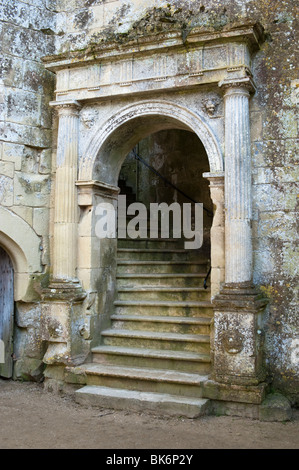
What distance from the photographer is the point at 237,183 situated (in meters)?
4.65

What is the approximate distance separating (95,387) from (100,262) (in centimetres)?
A: 148

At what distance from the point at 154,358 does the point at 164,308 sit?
769 mm

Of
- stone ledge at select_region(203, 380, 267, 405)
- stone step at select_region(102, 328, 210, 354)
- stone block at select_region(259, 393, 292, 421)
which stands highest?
stone step at select_region(102, 328, 210, 354)

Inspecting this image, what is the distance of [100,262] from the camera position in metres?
5.67

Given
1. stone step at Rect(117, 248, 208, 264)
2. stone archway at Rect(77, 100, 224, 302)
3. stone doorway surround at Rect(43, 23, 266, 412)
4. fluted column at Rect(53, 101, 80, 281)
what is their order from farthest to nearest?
1. stone step at Rect(117, 248, 208, 264)
2. fluted column at Rect(53, 101, 80, 281)
3. stone archway at Rect(77, 100, 224, 302)
4. stone doorway surround at Rect(43, 23, 266, 412)

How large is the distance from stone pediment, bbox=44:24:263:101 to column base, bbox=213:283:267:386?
2238 mm

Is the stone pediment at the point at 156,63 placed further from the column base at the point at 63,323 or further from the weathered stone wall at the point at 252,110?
the column base at the point at 63,323

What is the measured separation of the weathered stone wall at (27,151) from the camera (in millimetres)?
5555

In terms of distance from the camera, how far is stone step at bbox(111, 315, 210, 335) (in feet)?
17.3

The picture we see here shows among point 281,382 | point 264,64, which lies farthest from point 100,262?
point 264,64

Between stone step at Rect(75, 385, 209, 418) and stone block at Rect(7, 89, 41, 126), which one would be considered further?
stone block at Rect(7, 89, 41, 126)

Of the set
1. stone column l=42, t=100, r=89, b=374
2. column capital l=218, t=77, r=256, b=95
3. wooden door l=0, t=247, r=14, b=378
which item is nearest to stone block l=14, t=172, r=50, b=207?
stone column l=42, t=100, r=89, b=374

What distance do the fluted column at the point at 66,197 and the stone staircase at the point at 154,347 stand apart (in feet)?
3.13

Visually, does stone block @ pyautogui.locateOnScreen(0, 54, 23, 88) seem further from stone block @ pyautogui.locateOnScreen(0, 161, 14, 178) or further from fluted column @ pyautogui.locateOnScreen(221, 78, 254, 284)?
fluted column @ pyautogui.locateOnScreen(221, 78, 254, 284)
